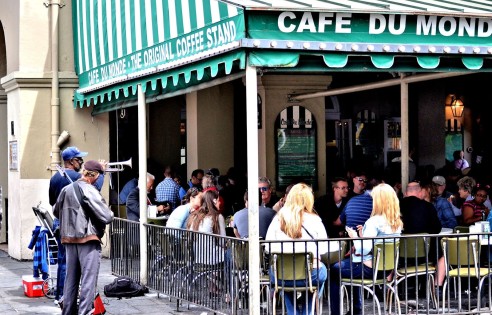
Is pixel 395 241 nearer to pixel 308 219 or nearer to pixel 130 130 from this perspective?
pixel 308 219

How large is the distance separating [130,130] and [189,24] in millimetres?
10273

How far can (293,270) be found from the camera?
362 inches

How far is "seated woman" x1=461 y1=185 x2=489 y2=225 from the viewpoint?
12.0m

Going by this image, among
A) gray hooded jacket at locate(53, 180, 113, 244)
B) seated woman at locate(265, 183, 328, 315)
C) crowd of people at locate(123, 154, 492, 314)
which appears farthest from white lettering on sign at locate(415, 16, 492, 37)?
gray hooded jacket at locate(53, 180, 113, 244)

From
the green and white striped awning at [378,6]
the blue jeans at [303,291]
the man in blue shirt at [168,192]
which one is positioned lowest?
the blue jeans at [303,291]

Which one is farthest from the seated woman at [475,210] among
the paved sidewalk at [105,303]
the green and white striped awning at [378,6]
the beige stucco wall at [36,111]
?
the beige stucco wall at [36,111]

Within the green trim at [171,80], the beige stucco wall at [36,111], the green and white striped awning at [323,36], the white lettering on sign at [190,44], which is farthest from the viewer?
the beige stucco wall at [36,111]

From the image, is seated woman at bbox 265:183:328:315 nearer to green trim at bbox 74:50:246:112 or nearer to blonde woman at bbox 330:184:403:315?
blonde woman at bbox 330:184:403:315

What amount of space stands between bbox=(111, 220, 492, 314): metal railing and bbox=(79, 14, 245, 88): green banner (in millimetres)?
2019

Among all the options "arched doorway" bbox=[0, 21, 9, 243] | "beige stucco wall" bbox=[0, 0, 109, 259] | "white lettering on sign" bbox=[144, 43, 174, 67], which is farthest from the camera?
"arched doorway" bbox=[0, 21, 9, 243]

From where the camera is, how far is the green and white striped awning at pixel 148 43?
9.66 m

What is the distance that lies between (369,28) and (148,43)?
401 cm

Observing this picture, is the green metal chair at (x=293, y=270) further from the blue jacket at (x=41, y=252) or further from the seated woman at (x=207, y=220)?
the blue jacket at (x=41, y=252)

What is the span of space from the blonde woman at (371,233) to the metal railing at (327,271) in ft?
0.05
